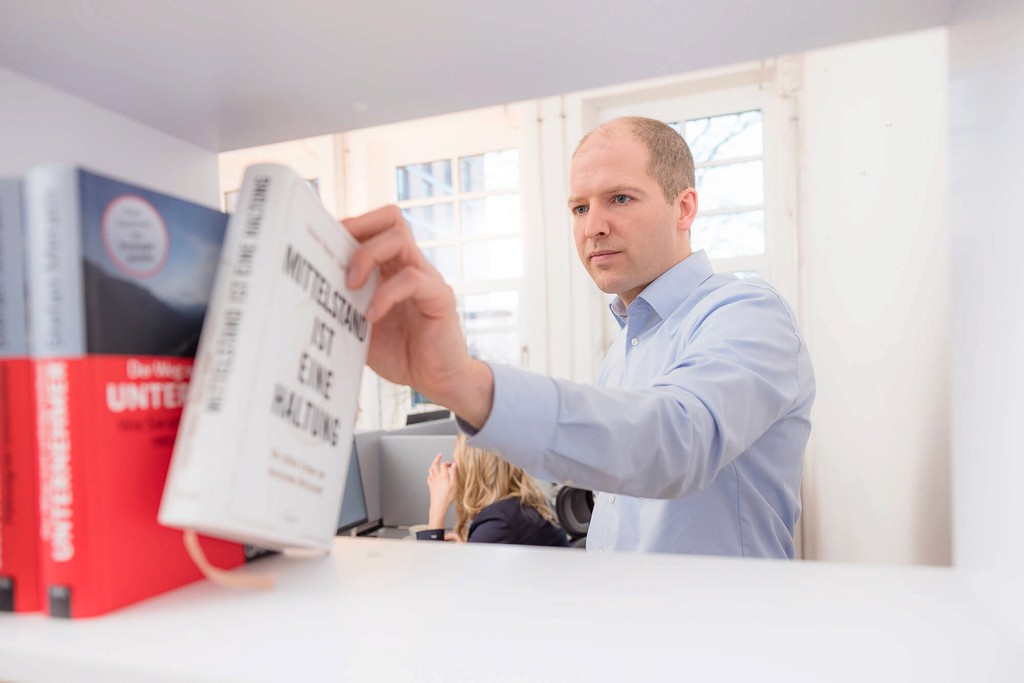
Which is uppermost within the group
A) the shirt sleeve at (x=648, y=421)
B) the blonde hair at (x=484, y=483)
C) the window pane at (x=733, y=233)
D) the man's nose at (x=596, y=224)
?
the window pane at (x=733, y=233)

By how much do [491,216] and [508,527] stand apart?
9.31 ft

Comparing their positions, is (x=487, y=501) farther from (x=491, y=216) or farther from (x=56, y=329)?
(x=491, y=216)

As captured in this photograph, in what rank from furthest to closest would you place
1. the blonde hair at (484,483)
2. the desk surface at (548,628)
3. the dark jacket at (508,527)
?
the blonde hair at (484,483), the dark jacket at (508,527), the desk surface at (548,628)

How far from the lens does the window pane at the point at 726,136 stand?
3.80 meters

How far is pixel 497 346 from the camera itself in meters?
4.43

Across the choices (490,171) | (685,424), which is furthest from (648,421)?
(490,171)

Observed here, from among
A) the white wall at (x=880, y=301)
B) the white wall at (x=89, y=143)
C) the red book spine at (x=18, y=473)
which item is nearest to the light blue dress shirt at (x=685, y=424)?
the red book spine at (x=18, y=473)

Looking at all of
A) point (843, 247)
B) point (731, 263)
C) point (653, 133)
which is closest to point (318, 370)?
point (653, 133)

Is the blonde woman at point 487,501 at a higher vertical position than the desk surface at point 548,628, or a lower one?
lower

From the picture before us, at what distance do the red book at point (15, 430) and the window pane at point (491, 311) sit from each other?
393 centimetres

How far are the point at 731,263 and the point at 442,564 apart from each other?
350 cm

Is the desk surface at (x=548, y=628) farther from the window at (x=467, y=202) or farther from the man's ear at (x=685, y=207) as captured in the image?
the window at (x=467, y=202)

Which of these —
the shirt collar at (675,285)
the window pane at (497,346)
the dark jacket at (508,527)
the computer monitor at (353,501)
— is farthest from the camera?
the window pane at (497,346)

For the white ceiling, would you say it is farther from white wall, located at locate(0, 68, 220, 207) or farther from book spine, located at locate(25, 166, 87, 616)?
book spine, located at locate(25, 166, 87, 616)
